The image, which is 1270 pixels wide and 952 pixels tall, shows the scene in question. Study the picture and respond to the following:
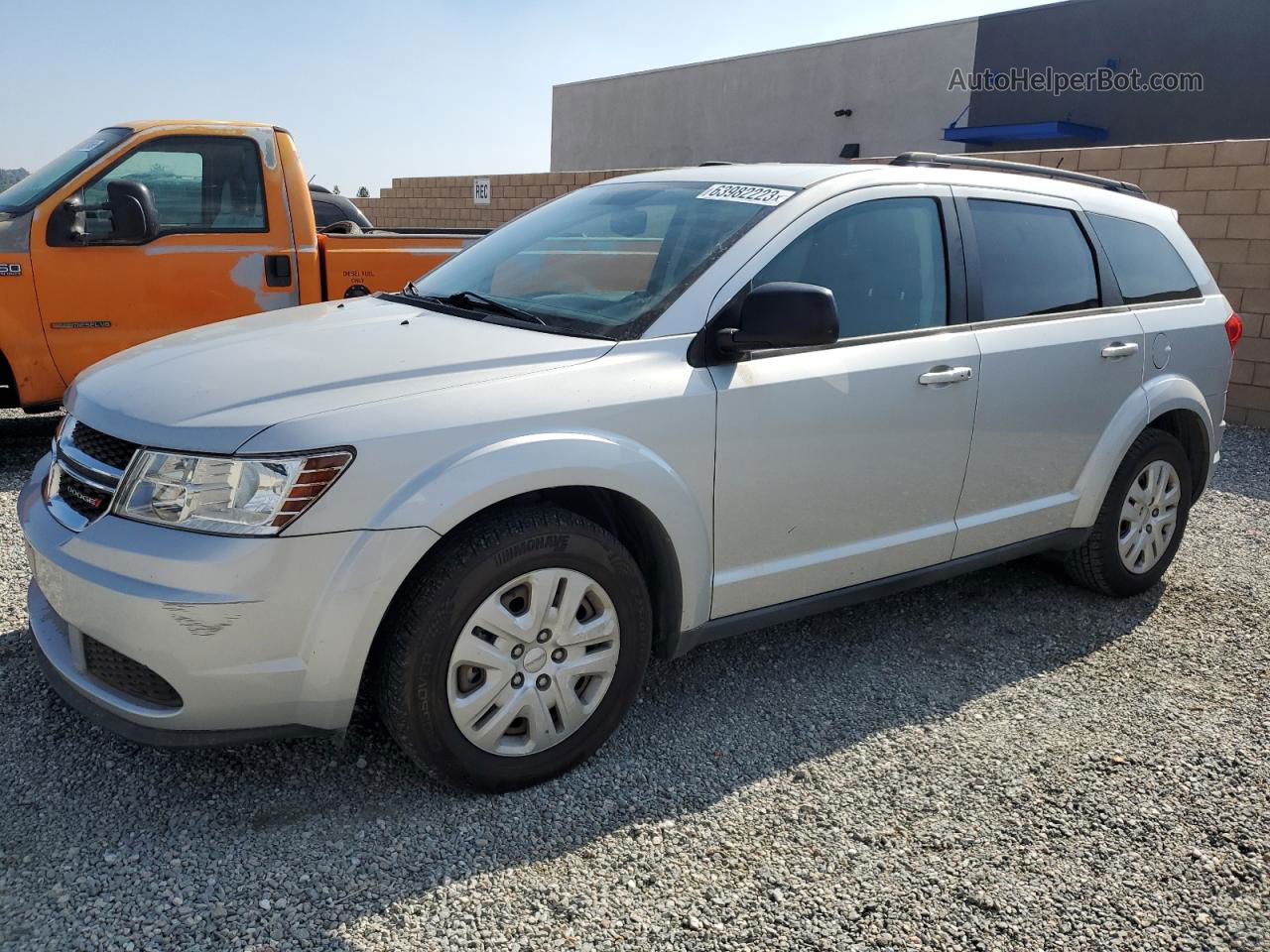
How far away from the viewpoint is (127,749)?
3098 mm

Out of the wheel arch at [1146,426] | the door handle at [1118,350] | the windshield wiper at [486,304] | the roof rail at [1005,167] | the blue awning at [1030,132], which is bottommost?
the wheel arch at [1146,426]

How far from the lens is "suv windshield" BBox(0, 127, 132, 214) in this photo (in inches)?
236

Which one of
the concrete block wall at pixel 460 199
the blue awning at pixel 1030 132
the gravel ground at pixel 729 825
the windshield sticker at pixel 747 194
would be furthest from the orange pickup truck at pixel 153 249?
the blue awning at pixel 1030 132

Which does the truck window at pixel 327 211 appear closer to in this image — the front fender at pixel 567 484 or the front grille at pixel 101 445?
the front grille at pixel 101 445

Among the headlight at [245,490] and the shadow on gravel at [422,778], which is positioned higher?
the headlight at [245,490]

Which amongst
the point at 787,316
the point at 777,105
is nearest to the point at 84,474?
the point at 787,316

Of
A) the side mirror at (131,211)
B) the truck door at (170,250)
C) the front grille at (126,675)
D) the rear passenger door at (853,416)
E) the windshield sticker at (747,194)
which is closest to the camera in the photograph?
the front grille at (126,675)

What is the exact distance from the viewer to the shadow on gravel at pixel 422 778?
2.65 m

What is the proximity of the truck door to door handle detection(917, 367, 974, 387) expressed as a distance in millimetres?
4350

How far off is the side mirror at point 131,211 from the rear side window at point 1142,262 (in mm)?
4861

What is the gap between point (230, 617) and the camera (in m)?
2.47

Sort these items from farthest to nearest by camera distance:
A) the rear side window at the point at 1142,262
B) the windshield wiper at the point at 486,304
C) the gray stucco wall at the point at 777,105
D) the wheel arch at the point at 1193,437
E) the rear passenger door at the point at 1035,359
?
the gray stucco wall at the point at 777,105, the wheel arch at the point at 1193,437, the rear side window at the point at 1142,262, the rear passenger door at the point at 1035,359, the windshield wiper at the point at 486,304

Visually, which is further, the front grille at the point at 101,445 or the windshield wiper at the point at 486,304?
the windshield wiper at the point at 486,304

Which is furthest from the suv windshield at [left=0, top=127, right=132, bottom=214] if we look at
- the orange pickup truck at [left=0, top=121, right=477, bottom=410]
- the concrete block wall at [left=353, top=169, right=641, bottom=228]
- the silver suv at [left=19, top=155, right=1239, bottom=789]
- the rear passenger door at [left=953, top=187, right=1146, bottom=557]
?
the concrete block wall at [left=353, top=169, right=641, bottom=228]
